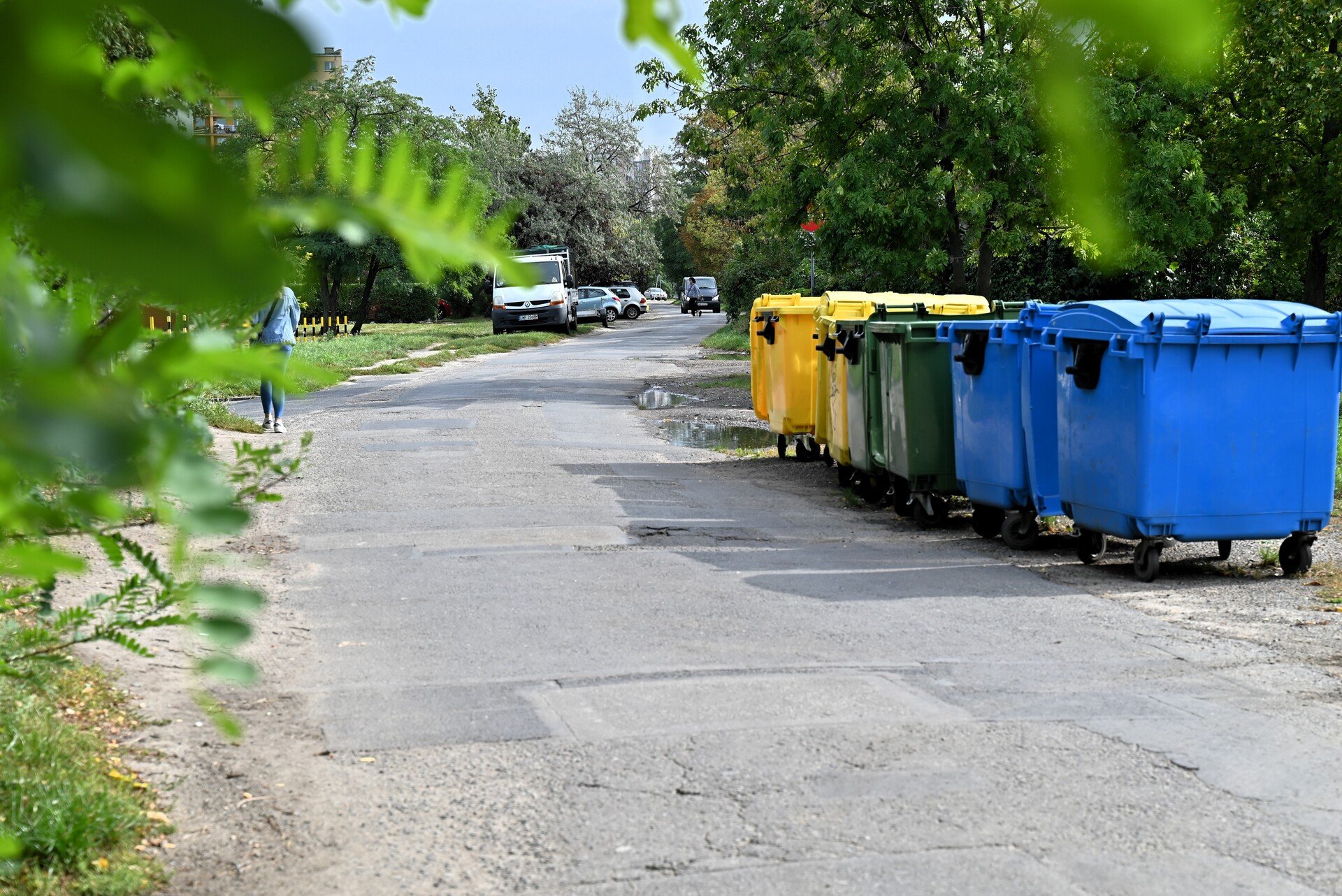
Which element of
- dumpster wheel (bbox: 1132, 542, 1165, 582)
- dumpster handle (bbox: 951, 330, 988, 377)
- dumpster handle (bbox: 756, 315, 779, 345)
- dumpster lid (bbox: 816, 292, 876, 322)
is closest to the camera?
dumpster wheel (bbox: 1132, 542, 1165, 582)

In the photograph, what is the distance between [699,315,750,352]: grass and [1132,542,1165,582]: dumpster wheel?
2598 cm

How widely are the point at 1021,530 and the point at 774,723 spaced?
4559mm

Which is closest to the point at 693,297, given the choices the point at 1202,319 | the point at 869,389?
the point at 869,389

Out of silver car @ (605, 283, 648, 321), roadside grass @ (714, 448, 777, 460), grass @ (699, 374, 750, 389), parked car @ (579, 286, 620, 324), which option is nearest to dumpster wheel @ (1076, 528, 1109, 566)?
roadside grass @ (714, 448, 777, 460)

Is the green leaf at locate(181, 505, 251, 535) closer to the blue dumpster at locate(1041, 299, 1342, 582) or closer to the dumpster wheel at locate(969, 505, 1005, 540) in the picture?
the blue dumpster at locate(1041, 299, 1342, 582)

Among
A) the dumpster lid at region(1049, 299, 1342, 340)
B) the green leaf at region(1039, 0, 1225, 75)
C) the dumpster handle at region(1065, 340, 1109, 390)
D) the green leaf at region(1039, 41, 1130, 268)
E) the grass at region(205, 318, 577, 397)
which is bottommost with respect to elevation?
the grass at region(205, 318, 577, 397)

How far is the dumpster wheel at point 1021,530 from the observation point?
9430mm

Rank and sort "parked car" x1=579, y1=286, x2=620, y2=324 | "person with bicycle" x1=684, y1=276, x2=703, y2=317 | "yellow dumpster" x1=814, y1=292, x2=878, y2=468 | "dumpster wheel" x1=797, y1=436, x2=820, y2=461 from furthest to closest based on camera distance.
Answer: "person with bicycle" x1=684, y1=276, x2=703, y2=317
"parked car" x1=579, y1=286, x2=620, y2=324
"dumpster wheel" x1=797, y1=436, x2=820, y2=461
"yellow dumpster" x1=814, y1=292, x2=878, y2=468

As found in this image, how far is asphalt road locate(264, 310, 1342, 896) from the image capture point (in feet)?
13.5

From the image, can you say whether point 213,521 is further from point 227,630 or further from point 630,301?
point 630,301

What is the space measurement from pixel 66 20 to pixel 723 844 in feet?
13.0

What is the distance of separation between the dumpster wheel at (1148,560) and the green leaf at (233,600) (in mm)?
7897

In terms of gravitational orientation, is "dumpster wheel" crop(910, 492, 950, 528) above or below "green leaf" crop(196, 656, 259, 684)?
below

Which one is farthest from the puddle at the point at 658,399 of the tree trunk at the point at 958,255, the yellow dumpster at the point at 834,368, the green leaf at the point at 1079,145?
the green leaf at the point at 1079,145
